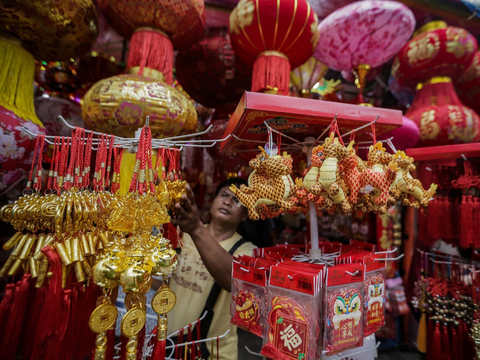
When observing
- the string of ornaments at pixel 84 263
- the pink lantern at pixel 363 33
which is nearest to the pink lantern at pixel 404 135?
the pink lantern at pixel 363 33

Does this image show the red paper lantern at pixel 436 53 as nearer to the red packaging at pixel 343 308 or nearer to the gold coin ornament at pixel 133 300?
the red packaging at pixel 343 308

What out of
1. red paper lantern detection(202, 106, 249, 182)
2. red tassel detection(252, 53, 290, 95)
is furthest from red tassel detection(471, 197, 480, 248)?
red paper lantern detection(202, 106, 249, 182)

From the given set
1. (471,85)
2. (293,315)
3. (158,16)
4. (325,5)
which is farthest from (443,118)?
(158,16)

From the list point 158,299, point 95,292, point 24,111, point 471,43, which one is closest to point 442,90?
point 471,43

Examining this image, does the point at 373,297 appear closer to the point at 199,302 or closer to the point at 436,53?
the point at 199,302

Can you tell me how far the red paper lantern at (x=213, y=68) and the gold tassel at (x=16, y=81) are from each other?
91 cm

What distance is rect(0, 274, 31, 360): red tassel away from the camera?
79 centimetres

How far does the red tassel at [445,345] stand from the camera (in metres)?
1.44

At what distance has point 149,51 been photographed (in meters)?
1.33

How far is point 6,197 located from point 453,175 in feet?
8.75

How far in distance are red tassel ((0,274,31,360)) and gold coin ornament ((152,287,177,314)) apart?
0.49 m

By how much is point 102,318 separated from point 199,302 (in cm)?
71

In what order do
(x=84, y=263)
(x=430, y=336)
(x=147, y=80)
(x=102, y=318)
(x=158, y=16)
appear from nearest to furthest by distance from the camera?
(x=102, y=318) < (x=84, y=263) < (x=147, y=80) < (x=158, y=16) < (x=430, y=336)

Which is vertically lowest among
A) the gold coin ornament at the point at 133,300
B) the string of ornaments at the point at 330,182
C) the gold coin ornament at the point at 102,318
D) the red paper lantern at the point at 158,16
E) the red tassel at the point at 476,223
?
the gold coin ornament at the point at 102,318
